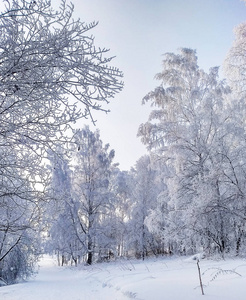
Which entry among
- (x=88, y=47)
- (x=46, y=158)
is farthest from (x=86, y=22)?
(x=46, y=158)

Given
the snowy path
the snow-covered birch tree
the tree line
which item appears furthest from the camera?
the snowy path

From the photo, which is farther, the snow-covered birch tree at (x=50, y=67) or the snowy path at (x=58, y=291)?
the snowy path at (x=58, y=291)

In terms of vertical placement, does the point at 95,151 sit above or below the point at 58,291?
above

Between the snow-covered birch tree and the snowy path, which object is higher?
the snow-covered birch tree

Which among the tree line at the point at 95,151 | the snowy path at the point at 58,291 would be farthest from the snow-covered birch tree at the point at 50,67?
the snowy path at the point at 58,291

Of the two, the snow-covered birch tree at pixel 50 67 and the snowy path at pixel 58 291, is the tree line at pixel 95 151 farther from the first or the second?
the snowy path at pixel 58 291

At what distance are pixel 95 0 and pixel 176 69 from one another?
8.68 metres

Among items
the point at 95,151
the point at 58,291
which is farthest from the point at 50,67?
the point at 95,151

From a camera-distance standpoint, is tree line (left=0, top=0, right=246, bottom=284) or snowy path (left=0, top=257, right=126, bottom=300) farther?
snowy path (left=0, top=257, right=126, bottom=300)

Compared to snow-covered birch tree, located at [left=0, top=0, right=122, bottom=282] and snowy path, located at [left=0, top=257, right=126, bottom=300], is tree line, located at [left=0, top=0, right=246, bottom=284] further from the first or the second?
snowy path, located at [left=0, top=257, right=126, bottom=300]

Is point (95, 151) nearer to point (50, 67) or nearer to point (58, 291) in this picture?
point (58, 291)

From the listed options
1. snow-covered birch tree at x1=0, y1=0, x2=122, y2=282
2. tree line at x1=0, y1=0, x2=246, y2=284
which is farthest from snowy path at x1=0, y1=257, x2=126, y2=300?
snow-covered birch tree at x1=0, y1=0, x2=122, y2=282

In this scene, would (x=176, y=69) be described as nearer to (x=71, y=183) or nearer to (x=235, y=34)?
(x=235, y=34)

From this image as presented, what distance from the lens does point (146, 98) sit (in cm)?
1227
